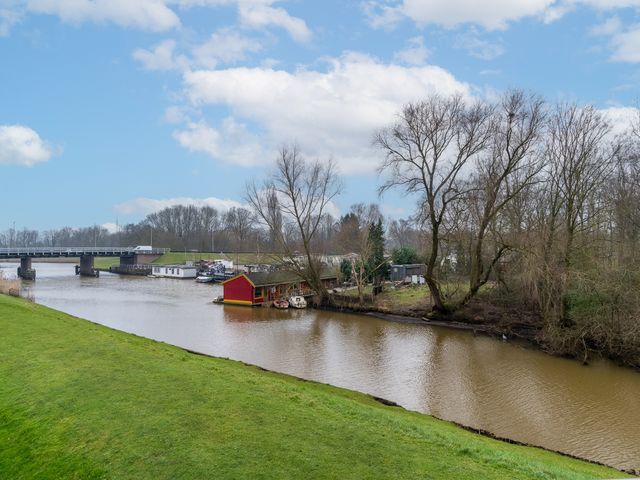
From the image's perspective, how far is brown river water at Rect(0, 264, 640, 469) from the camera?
11.1m

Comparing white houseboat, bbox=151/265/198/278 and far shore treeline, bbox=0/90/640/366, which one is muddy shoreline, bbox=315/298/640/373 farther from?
white houseboat, bbox=151/265/198/278

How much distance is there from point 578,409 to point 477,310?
45.3ft

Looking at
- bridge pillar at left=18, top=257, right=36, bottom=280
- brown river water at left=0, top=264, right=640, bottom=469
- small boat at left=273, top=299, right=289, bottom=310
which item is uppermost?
bridge pillar at left=18, top=257, right=36, bottom=280

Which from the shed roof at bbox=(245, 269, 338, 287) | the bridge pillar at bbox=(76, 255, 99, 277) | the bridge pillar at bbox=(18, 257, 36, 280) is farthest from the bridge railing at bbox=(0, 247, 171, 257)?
the shed roof at bbox=(245, 269, 338, 287)

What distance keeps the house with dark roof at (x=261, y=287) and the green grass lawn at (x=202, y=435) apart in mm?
23283

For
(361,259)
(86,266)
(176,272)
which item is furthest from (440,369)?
(86,266)

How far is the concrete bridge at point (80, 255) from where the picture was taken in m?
54.2

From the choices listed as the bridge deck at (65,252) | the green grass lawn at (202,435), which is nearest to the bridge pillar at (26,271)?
the bridge deck at (65,252)

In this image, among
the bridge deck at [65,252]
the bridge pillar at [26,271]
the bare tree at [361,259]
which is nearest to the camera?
the bare tree at [361,259]

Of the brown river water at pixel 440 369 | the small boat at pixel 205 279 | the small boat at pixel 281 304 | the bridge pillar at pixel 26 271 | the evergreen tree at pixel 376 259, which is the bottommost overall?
the brown river water at pixel 440 369

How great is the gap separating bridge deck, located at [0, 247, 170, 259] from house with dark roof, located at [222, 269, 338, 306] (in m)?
35.4

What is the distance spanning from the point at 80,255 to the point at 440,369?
5791 cm

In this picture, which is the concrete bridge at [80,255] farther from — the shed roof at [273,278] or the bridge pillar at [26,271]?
the shed roof at [273,278]

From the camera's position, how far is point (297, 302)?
106ft
